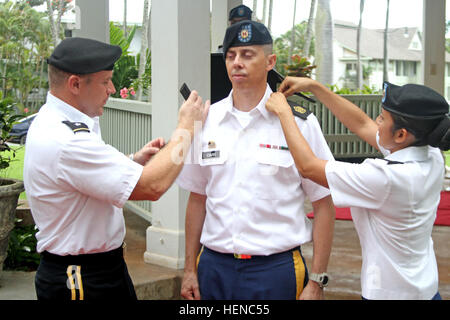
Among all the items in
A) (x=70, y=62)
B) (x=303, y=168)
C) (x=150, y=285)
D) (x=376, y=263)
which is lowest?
(x=150, y=285)

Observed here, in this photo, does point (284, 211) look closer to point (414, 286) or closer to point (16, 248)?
point (414, 286)

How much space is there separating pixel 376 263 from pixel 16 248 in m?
3.31

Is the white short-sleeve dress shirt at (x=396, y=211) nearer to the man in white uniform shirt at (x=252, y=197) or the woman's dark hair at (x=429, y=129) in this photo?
the woman's dark hair at (x=429, y=129)

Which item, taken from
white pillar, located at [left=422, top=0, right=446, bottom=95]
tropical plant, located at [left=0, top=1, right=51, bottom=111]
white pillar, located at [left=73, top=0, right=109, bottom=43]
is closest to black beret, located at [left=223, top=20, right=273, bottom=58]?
white pillar, located at [left=73, top=0, right=109, bottom=43]

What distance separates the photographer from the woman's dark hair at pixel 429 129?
2221mm

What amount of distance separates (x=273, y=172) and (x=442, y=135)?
2.30ft

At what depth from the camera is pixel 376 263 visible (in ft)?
7.59

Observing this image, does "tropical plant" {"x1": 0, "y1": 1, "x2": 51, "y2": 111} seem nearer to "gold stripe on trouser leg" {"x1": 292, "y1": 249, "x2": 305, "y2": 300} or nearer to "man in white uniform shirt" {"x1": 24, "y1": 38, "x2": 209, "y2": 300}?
"man in white uniform shirt" {"x1": 24, "y1": 38, "x2": 209, "y2": 300}

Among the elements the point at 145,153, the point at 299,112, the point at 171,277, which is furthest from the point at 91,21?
the point at 299,112

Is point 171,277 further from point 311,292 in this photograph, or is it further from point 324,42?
point 324,42

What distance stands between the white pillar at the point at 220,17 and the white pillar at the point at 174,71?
166 centimetres

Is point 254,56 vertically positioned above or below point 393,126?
above

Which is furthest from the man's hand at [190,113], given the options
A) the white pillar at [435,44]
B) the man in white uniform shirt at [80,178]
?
the white pillar at [435,44]
